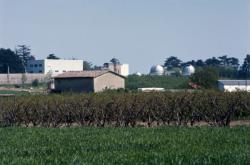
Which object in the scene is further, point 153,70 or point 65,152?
point 153,70

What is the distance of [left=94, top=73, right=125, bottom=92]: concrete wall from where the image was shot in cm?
7631

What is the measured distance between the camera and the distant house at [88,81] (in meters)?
76.1

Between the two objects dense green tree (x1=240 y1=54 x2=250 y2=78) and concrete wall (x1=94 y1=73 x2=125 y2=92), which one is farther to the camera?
dense green tree (x1=240 y1=54 x2=250 y2=78)

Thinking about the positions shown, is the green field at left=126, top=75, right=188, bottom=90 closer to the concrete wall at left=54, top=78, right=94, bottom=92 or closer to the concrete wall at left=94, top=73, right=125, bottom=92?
the concrete wall at left=94, top=73, right=125, bottom=92

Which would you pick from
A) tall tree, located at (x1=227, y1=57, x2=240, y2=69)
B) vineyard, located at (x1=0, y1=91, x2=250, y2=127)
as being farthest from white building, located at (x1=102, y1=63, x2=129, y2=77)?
vineyard, located at (x1=0, y1=91, x2=250, y2=127)

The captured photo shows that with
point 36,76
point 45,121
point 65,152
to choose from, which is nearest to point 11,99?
point 45,121

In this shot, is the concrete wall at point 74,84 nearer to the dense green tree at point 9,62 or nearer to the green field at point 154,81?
the green field at point 154,81

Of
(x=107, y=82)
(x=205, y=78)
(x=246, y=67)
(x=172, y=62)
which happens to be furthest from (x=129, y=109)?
(x=172, y=62)

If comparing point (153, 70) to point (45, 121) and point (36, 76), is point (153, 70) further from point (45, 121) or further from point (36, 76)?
point (45, 121)

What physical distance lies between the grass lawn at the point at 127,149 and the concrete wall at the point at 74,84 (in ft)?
178

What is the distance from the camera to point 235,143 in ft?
57.0

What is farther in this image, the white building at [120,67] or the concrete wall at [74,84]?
the white building at [120,67]

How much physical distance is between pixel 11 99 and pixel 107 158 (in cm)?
2550

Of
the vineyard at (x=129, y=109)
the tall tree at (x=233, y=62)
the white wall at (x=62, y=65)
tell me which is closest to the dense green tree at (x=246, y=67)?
the white wall at (x=62, y=65)
